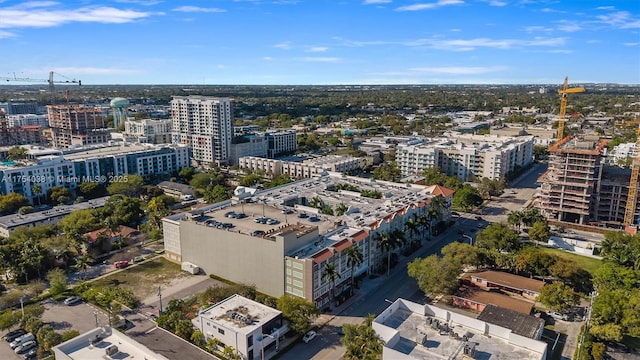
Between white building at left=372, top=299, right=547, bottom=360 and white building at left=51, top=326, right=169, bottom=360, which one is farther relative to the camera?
white building at left=372, top=299, right=547, bottom=360

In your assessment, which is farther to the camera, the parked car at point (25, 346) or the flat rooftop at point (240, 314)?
the parked car at point (25, 346)

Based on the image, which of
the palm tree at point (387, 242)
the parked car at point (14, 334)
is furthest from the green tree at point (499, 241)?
the parked car at point (14, 334)

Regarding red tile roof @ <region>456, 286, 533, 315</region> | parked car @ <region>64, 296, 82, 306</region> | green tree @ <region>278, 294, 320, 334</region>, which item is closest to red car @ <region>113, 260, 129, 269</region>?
parked car @ <region>64, 296, 82, 306</region>

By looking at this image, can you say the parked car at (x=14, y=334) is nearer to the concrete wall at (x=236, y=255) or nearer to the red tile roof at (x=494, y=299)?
the concrete wall at (x=236, y=255)

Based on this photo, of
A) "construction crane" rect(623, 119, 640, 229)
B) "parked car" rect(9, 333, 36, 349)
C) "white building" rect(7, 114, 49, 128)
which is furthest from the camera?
"white building" rect(7, 114, 49, 128)

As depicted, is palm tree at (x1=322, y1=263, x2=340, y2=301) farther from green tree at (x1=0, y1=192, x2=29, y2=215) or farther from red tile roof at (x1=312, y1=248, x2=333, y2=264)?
green tree at (x1=0, y1=192, x2=29, y2=215)

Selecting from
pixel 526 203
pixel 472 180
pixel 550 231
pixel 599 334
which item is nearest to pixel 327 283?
pixel 599 334

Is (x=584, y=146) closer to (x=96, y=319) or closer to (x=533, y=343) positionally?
(x=533, y=343)
